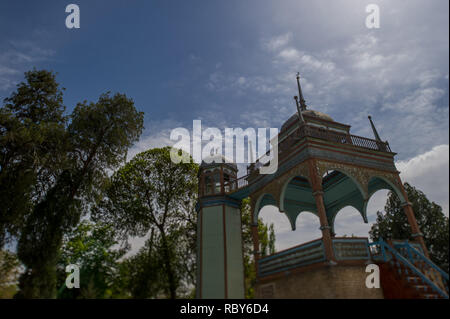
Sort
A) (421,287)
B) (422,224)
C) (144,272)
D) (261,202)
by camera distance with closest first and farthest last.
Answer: (421,287) → (261,202) → (144,272) → (422,224)

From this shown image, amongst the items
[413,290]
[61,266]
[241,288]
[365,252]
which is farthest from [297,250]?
[61,266]

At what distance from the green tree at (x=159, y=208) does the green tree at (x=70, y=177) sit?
6.84 metres

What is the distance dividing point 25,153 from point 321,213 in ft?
47.7

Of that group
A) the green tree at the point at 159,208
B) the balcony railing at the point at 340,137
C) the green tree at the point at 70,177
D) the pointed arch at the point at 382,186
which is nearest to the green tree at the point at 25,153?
the green tree at the point at 70,177

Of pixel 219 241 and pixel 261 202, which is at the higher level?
pixel 261 202

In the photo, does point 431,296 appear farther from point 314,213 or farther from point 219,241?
point 219,241

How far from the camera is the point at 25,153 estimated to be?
14539mm

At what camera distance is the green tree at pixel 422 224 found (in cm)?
2238

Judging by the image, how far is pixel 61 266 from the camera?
88.6ft

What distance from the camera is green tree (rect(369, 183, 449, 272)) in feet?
73.4

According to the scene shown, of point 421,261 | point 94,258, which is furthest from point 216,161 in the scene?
point 94,258

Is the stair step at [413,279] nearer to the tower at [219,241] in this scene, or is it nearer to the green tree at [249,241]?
the tower at [219,241]

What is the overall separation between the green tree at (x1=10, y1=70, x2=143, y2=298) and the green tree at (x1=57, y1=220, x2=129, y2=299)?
30.9 ft
